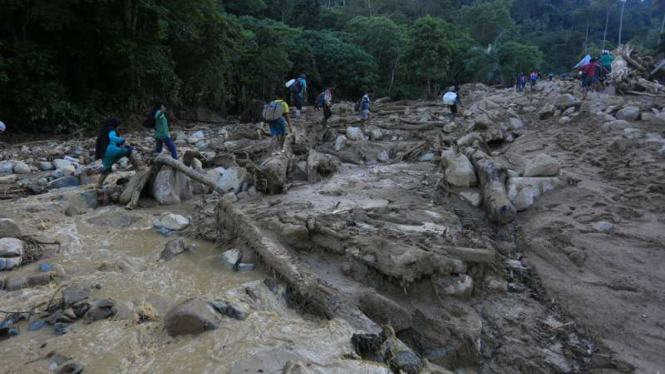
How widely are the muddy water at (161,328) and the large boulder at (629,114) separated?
960cm

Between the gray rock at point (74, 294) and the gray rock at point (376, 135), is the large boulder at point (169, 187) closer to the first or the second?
the gray rock at point (74, 294)

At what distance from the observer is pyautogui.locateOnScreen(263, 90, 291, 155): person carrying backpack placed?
8.01 metres

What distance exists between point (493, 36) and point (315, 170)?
43.7 meters

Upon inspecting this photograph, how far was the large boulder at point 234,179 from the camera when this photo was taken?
6686 millimetres

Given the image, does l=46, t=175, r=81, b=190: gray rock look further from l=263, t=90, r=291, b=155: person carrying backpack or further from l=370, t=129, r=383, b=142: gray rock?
l=370, t=129, r=383, b=142: gray rock

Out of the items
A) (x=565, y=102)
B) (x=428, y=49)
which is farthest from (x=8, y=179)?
(x=428, y=49)

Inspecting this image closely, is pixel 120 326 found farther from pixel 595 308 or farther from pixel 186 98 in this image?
pixel 186 98

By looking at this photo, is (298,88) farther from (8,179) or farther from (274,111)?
(8,179)

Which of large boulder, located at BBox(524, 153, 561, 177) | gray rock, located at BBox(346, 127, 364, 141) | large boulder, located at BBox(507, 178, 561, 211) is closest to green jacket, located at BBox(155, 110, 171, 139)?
gray rock, located at BBox(346, 127, 364, 141)

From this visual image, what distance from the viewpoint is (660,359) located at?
10.3ft

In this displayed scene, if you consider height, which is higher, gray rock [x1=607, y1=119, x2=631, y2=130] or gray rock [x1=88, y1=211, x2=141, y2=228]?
gray rock [x1=607, y1=119, x2=631, y2=130]

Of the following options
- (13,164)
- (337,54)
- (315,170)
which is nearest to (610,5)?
(337,54)

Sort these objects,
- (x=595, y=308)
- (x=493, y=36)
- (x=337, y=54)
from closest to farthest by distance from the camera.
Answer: (x=595, y=308) < (x=337, y=54) < (x=493, y=36)

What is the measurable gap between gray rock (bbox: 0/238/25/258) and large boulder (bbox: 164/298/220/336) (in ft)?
7.00
